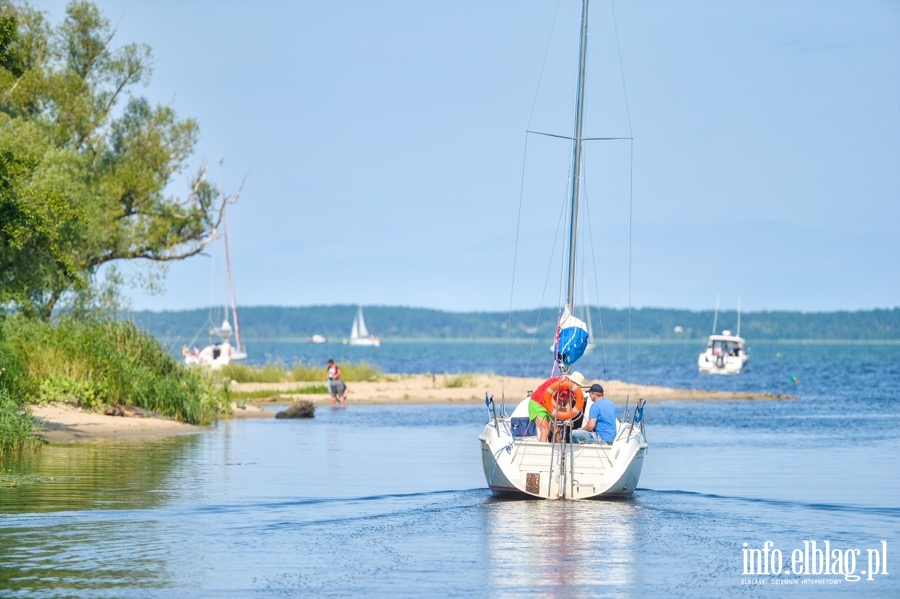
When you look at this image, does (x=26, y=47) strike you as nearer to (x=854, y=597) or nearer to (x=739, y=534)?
(x=739, y=534)

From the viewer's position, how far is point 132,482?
23.1m

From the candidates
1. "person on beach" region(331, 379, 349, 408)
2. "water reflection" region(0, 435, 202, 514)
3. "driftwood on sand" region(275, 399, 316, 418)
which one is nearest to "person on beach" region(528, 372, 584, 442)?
"water reflection" region(0, 435, 202, 514)

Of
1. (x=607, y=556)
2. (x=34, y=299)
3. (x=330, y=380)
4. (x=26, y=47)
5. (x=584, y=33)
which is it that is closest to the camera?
(x=607, y=556)

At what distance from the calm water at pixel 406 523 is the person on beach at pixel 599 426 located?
127cm

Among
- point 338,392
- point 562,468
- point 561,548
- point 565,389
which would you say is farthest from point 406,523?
point 338,392

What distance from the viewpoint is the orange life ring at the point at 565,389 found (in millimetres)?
21203

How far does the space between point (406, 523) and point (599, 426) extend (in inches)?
180

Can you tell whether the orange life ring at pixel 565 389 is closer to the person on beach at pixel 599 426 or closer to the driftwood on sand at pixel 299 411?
the person on beach at pixel 599 426

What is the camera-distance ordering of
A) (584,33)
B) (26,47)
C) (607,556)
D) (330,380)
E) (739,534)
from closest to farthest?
(607,556)
(739,534)
(584,33)
(26,47)
(330,380)

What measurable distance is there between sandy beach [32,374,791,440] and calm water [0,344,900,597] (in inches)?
71.8

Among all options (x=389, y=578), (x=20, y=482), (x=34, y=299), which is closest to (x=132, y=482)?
(x=20, y=482)

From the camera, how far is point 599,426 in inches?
871

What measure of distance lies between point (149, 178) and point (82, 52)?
17.5 feet

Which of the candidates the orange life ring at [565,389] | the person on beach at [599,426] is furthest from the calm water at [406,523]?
the orange life ring at [565,389]
